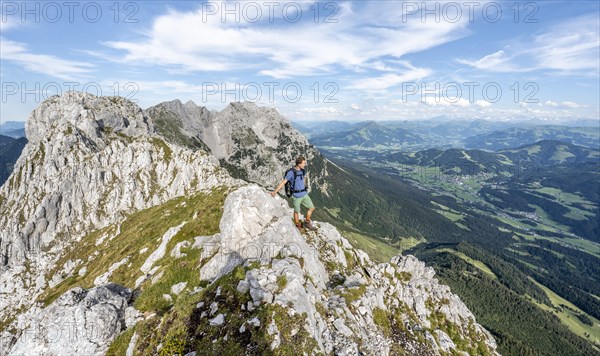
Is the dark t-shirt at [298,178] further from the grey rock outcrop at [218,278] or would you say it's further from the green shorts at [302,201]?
the grey rock outcrop at [218,278]

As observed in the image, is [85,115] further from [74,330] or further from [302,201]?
[302,201]

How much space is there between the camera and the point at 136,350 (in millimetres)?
20078

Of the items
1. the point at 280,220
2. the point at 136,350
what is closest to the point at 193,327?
the point at 136,350

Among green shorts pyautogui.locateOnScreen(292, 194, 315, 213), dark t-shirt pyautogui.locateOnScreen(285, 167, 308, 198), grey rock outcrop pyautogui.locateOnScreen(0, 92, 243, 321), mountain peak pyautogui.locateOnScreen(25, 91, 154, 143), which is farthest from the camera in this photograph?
mountain peak pyautogui.locateOnScreen(25, 91, 154, 143)

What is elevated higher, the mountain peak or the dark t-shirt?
the mountain peak

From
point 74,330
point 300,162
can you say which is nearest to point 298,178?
point 300,162

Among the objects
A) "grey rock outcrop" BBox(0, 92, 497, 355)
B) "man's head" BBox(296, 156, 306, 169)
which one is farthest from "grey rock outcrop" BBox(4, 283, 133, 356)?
"man's head" BBox(296, 156, 306, 169)

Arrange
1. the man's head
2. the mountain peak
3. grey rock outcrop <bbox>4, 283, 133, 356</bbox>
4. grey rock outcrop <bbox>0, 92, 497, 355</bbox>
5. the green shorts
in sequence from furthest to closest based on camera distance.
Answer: the mountain peak
the green shorts
the man's head
grey rock outcrop <bbox>4, 283, 133, 356</bbox>
grey rock outcrop <bbox>0, 92, 497, 355</bbox>

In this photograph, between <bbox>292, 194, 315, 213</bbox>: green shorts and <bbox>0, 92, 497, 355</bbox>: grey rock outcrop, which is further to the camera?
<bbox>292, 194, 315, 213</bbox>: green shorts

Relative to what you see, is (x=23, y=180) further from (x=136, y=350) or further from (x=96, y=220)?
(x=136, y=350)

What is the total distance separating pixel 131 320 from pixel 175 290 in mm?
5214

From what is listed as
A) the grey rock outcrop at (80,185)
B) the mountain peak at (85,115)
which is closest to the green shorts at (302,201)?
the grey rock outcrop at (80,185)

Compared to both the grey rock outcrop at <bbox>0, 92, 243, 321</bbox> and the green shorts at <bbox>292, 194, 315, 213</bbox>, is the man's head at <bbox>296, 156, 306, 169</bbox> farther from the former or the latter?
the grey rock outcrop at <bbox>0, 92, 243, 321</bbox>

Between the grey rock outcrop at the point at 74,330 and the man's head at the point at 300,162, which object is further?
the man's head at the point at 300,162
